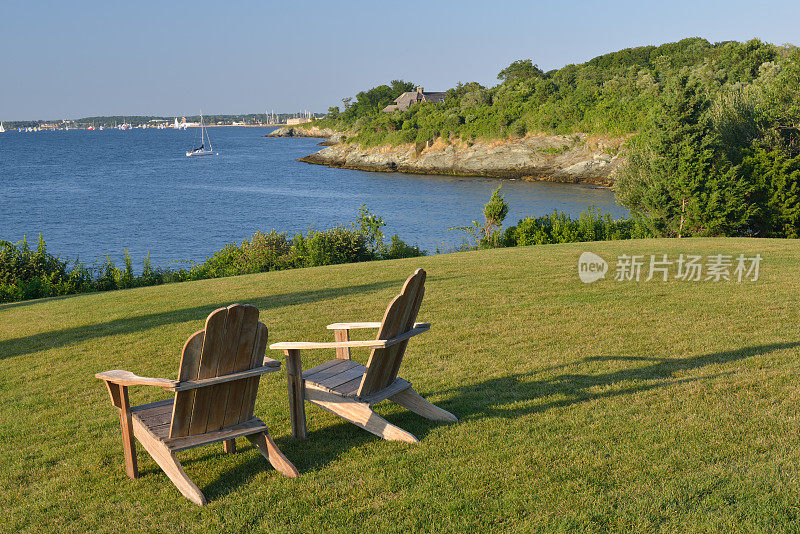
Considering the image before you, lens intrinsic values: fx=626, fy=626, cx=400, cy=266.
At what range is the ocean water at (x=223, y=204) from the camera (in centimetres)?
3538

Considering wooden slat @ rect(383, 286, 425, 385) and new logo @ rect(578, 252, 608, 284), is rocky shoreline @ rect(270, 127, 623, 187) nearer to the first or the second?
new logo @ rect(578, 252, 608, 284)

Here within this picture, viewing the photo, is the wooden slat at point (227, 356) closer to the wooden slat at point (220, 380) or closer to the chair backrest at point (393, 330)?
the wooden slat at point (220, 380)

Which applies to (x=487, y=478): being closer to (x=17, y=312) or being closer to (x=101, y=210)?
(x=17, y=312)

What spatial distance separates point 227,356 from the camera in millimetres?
4035

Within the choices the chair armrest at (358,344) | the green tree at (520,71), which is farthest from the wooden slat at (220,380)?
the green tree at (520,71)

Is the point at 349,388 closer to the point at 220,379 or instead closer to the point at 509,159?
the point at 220,379

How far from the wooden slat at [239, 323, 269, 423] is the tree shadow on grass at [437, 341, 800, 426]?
6.04ft

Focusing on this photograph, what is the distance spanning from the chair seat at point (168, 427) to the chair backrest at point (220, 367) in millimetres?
44

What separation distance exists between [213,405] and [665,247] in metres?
13.8

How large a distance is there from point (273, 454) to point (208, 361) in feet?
2.92

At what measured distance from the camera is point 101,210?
4900cm

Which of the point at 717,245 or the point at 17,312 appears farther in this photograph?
the point at 717,245

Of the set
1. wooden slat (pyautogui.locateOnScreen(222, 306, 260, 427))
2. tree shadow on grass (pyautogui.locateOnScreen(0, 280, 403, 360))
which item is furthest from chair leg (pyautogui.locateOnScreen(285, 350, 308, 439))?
tree shadow on grass (pyautogui.locateOnScreen(0, 280, 403, 360))

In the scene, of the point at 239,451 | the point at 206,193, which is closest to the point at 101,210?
the point at 206,193
